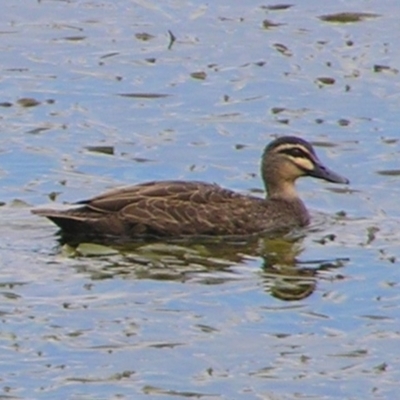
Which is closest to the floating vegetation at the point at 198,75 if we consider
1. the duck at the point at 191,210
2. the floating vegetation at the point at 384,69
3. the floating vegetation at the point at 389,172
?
the floating vegetation at the point at 384,69

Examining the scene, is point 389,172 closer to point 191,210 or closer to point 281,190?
point 281,190

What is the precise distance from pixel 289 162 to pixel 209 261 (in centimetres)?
213

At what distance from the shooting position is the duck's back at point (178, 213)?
61.5 ft

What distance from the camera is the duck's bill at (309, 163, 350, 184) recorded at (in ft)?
64.0

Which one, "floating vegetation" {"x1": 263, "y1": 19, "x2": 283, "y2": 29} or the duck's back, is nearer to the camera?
the duck's back

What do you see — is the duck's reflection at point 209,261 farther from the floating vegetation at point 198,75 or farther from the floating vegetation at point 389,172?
the floating vegetation at point 198,75

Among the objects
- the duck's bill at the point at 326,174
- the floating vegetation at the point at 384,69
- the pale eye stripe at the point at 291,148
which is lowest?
the floating vegetation at the point at 384,69

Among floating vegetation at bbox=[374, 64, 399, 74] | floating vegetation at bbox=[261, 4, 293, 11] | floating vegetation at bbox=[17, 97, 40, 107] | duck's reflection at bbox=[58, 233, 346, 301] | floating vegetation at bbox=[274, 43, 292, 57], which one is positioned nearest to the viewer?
duck's reflection at bbox=[58, 233, 346, 301]

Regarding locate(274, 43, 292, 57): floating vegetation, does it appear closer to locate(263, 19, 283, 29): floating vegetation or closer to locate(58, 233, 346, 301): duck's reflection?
locate(263, 19, 283, 29): floating vegetation

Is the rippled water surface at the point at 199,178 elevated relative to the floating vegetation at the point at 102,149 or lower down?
elevated

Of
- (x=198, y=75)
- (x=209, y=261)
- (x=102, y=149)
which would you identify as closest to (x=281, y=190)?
(x=102, y=149)

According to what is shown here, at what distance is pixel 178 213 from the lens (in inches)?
749

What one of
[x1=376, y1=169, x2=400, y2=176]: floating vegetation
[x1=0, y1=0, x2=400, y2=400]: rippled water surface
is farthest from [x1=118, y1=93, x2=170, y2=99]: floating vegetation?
[x1=376, y1=169, x2=400, y2=176]: floating vegetation

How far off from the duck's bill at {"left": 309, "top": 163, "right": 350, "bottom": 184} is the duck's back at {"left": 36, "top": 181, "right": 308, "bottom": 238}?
0.37m
